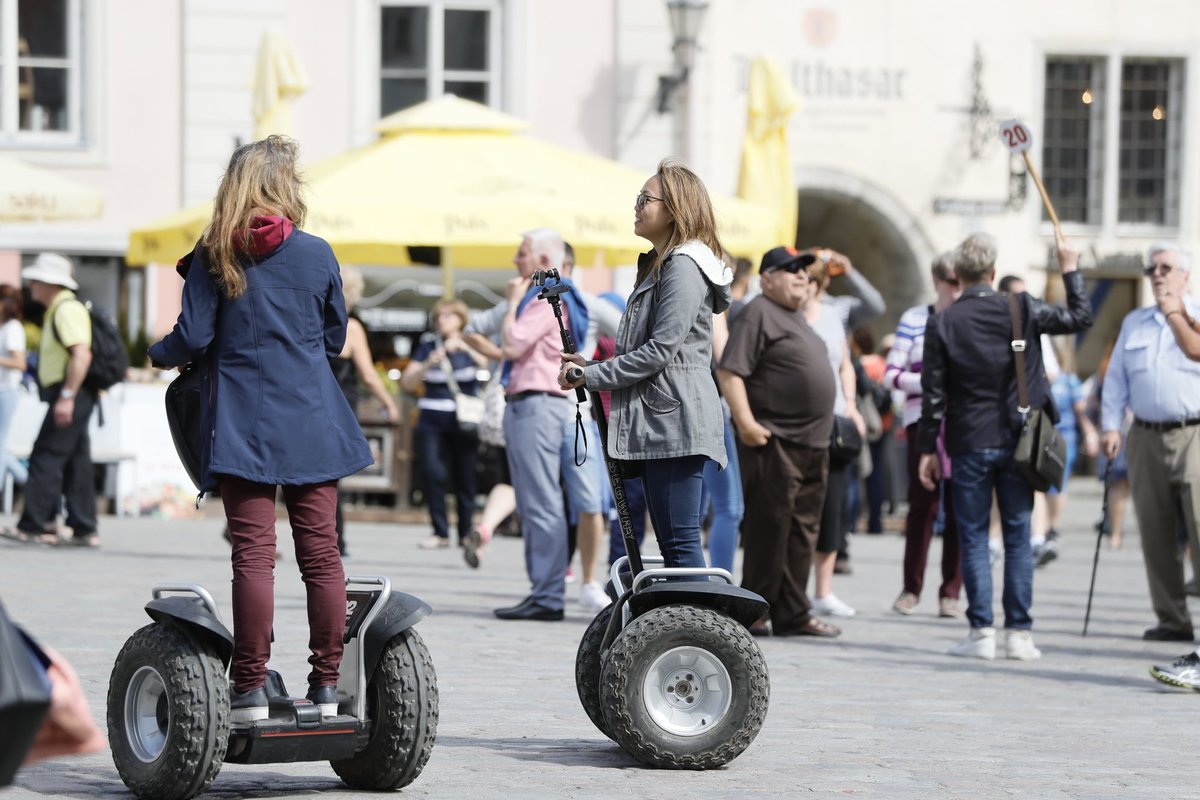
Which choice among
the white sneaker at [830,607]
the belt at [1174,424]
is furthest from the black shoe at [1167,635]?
the white sneaker at [830,607]

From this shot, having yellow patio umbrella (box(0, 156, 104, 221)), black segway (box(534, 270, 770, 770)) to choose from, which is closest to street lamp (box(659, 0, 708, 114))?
yellow patio umbrella (box(0, 156, 104, 221))

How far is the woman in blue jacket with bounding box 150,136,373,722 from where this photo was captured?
5258 millimetres

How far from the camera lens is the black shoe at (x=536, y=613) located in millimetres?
9461

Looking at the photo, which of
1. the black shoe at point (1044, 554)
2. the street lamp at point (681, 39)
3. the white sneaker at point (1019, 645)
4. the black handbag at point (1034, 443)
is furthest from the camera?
the street lamp at point (681, 39)

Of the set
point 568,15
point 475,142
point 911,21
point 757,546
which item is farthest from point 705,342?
point 911,21

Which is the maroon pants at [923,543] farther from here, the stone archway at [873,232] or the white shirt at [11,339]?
the stone archway at [873,232]

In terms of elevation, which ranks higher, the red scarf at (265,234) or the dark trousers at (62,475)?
the red scarf at (265,234)

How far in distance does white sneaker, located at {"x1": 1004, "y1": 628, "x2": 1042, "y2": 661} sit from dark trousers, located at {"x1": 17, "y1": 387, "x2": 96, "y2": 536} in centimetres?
648

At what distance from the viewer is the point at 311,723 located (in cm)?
519

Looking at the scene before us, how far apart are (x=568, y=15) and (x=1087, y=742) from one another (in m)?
15.5

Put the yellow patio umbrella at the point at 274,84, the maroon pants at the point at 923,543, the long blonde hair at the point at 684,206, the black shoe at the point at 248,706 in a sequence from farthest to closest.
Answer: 1. the yellow patio umbrella at the point at 274,84
2. the maroon pants at the point at 923,543
3. the long blonde hair at the point at 684,206
4. the black shoe at the point at 248,706

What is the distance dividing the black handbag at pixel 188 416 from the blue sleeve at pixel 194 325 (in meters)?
0.08

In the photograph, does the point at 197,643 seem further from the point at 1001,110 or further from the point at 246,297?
the point at 1001,110

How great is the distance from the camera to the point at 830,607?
33.9 feet
